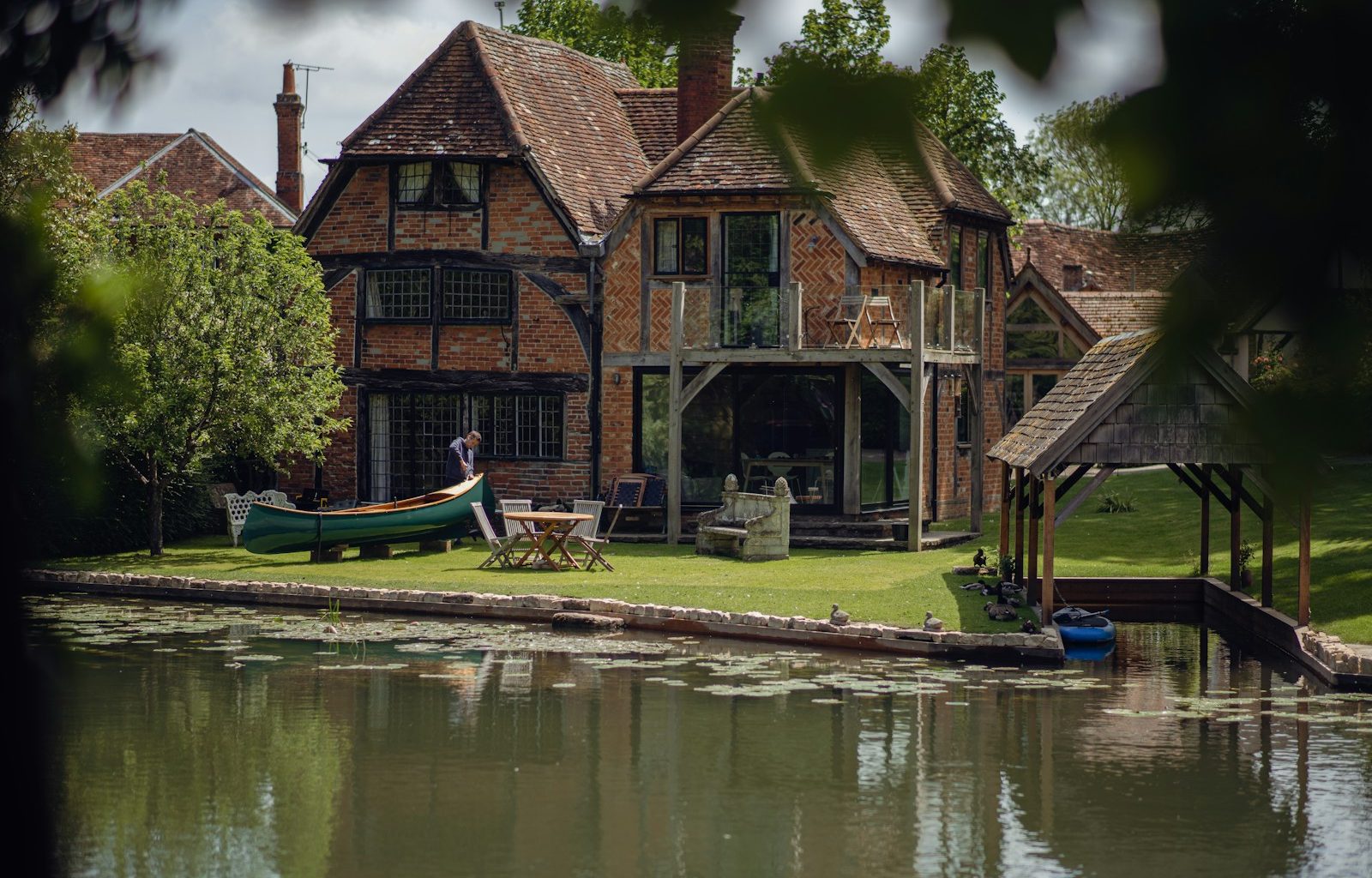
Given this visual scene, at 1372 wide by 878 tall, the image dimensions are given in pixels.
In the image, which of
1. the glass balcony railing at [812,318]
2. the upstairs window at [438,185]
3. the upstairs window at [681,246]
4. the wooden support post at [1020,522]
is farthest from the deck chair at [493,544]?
the wooden support post at [1020,522]

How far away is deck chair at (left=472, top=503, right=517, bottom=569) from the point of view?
24.7m

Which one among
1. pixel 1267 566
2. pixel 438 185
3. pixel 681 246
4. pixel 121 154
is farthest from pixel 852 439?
pixel 121 154

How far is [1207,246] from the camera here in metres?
2.45

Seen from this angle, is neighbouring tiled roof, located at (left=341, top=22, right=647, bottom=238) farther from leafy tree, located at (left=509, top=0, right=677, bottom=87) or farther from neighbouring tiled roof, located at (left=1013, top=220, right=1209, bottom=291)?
neighbouring tiled roof, located at (left=1013, top=220, right=1209, bottom=291)

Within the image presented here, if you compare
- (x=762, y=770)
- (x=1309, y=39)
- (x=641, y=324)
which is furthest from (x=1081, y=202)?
(x=641, y=324)

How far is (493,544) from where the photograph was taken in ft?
83.3

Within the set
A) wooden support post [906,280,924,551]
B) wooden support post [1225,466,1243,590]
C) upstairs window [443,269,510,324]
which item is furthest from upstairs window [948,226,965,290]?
wooden support post [1225,466,1243,590]

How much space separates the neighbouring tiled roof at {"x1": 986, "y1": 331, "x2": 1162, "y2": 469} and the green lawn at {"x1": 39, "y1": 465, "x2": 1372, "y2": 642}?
1.90 meters

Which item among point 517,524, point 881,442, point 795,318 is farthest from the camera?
point 881,442

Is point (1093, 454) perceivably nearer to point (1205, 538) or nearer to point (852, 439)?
point (1205, 538)

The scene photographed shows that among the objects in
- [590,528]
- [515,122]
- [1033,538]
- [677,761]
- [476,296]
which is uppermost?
[515,122]

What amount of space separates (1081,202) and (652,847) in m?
9.23

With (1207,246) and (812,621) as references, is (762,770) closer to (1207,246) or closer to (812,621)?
(812,621)

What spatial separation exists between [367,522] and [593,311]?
5.97m
